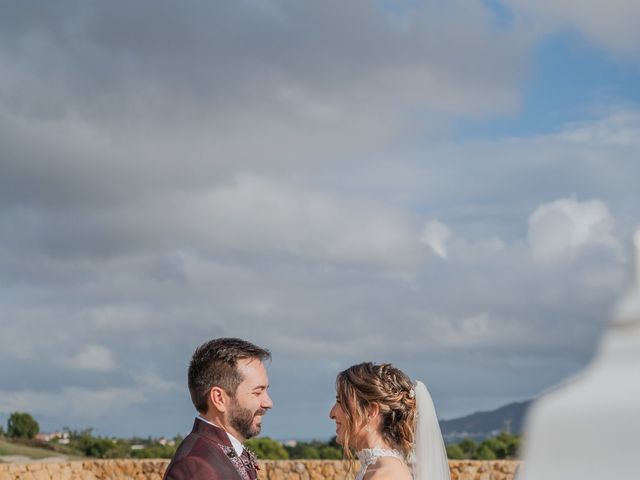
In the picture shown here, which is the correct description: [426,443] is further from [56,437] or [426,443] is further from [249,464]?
[56,437]

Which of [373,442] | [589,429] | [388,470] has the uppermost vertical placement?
[373,442]

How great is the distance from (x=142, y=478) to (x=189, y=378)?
40.9 feet

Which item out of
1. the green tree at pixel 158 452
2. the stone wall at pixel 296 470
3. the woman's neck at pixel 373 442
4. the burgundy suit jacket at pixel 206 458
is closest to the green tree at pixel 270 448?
the green tree at pixel 158 452

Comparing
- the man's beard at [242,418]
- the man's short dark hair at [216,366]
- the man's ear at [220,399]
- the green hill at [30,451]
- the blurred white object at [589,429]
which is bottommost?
the blurred white object at [589,429]

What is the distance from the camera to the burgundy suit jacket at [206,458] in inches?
139

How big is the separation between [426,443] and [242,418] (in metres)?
0.79

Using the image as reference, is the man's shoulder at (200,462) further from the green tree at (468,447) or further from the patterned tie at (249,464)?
the green tree at (468,447)

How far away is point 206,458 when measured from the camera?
3.55 meters

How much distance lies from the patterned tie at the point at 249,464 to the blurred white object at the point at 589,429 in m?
2.93

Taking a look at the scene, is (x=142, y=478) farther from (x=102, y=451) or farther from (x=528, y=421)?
(x=528, y=421)

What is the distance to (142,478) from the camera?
50.9 feet

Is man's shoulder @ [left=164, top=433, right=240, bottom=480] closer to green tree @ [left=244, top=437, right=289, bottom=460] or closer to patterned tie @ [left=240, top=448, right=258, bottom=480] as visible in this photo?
patterned tie @ [left=240, top=448, right=258, bottom=480]

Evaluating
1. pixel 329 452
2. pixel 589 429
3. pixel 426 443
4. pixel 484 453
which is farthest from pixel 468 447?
pixel 589 429

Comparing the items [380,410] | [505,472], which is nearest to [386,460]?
[380,410]
